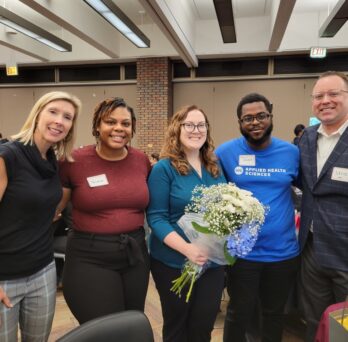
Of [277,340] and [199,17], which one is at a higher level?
[199,17]

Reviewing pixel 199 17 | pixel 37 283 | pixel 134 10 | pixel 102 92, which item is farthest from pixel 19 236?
pixel 102 92

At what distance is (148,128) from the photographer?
26.9ft

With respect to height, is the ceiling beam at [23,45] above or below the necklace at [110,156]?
above

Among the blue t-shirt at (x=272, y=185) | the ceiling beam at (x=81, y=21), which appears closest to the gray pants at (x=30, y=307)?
the blue t-shirt at (x=272, y=185)

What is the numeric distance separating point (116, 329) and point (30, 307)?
28.5 inches

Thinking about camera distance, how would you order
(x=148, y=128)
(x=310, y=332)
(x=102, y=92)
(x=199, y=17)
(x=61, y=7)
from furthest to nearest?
(x=102, y=92) < (x=148, y=128) < (x=199, y=17) < (x=61, y=7) < (x=310, y=332)

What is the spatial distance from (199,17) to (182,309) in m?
7.10

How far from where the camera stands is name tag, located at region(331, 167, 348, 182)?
5.80ft

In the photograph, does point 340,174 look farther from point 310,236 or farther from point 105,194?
point 105,194

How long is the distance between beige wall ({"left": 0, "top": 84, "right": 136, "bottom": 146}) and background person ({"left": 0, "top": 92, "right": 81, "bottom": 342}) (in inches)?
295

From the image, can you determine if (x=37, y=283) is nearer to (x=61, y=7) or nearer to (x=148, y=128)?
(x=61, y=7)

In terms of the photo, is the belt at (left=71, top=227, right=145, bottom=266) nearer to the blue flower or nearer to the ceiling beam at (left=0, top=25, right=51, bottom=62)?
the blue flower

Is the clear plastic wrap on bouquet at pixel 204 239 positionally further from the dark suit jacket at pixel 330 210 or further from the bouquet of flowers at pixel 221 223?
the dark suit jacket at pixel 330 210

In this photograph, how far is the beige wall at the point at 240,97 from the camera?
26.5 feet
